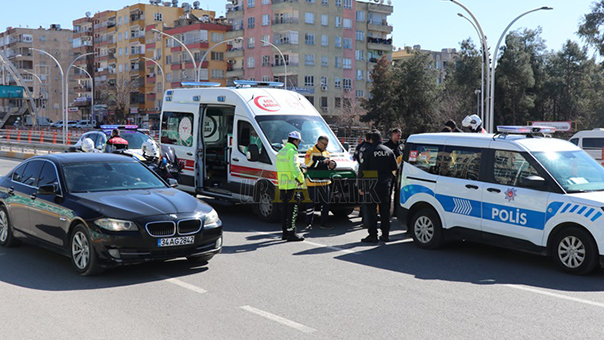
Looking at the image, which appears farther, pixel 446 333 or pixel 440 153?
pixel 440 153

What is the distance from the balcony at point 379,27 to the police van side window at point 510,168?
257ft

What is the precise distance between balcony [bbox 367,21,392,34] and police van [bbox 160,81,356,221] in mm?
72284

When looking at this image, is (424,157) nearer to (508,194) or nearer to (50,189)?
(508,194)

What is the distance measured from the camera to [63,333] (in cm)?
577

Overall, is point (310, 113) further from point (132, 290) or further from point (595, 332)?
point (595, 332)

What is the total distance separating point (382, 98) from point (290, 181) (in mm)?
58728

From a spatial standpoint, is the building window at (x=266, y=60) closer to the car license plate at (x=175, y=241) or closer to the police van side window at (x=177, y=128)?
the police van side window at (x=177, y=128)

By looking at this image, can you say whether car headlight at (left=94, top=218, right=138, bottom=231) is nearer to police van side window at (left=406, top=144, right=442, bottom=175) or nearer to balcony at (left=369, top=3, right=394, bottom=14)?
police van side window at (left=406, top=144, right=442, bottom=175)

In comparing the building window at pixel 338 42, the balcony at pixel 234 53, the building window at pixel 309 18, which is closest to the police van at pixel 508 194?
the building window at pixel 309 18

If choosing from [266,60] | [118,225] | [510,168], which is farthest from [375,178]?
[266,60]

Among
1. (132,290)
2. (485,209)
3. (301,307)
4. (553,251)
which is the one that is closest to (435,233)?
(485,209)

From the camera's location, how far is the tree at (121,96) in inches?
3962

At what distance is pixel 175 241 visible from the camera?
7941 mm

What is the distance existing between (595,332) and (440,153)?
183 inches
